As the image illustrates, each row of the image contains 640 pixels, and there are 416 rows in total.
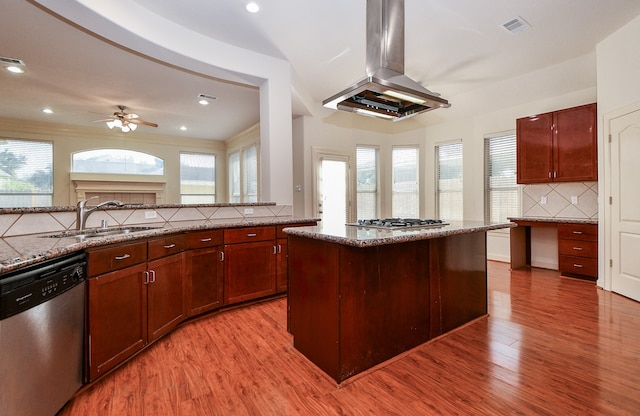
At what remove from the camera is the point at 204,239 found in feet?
8.91

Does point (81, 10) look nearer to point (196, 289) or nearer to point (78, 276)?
point (78, 276)

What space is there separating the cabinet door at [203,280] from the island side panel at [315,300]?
36.8 inches

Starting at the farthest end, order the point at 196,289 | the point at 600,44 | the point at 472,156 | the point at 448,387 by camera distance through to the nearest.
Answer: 1. the point at 472,156
2. the point at 600,44
3. the point at 196,289
4. the point at 448,387

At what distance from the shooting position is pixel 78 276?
160 centimetres

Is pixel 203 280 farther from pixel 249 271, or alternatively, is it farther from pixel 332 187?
pixel 332 187

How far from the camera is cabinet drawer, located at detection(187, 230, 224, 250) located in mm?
2631

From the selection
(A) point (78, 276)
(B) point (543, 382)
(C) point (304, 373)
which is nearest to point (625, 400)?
(B) point (543, 382)

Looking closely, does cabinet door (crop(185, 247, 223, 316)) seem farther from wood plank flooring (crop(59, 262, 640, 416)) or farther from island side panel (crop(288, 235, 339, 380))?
island side panel (crop(288, 235, 339, 380))

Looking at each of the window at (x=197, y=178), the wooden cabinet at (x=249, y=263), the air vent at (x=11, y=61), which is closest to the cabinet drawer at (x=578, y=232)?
the wooden cabinet at (x=249, y=263)

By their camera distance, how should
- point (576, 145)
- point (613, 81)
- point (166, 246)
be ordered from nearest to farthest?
point (166, 246), point (613, 81), point (576, 145)

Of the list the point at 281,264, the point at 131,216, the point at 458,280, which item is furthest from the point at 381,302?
the point at 131,216

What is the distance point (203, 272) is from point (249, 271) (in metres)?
0.46

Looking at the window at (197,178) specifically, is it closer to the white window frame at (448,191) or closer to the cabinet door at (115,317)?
the white window frame at (448,191)

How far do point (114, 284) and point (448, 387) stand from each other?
6.94ft
